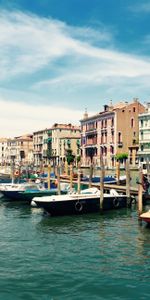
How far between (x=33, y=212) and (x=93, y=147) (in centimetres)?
5669

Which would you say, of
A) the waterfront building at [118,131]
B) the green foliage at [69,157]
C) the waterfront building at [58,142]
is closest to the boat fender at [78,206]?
the waterfront building at [118,131]

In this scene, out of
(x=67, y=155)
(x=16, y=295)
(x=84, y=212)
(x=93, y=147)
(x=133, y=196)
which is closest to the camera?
(x=16, y=295)

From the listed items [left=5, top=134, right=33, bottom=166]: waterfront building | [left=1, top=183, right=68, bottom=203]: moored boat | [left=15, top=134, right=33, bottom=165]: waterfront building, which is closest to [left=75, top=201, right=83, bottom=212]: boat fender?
[left=1, top=183, right=68, bottom=203]: moored boat

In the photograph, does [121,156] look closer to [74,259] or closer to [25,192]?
[25,192]

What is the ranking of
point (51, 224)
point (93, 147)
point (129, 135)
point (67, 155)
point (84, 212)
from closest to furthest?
point (51, 224) < point (84, 212) < point (129, 135) < point (93, 147) < point (67, 155)

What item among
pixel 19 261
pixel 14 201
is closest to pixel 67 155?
pixel 14 201

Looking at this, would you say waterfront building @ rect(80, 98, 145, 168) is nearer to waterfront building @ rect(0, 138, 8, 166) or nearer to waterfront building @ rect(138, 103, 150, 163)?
waterfront building @ rect(138, 103, 150, 163)

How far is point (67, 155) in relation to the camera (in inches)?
3996

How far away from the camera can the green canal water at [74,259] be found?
45.0ft

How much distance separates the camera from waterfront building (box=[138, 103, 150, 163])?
72500mm

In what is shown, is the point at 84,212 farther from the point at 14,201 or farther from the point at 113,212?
the point at 14,201

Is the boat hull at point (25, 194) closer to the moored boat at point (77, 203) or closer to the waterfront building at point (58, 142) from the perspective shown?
the moored boat at point (77, 203)

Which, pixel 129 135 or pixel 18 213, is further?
pixel 129 135

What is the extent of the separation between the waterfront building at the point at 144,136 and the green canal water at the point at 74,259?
46318 mm
